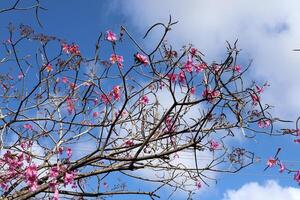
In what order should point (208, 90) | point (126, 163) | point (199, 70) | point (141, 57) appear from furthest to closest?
1. point (199, 70)
2. point (126, 163)
3. point (208, 90)
4. point (141, 57)

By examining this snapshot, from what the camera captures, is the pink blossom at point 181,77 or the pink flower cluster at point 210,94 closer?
the pink flower cluster at point 210,94

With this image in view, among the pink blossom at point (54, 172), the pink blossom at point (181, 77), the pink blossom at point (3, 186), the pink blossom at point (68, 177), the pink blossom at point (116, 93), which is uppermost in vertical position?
the pink blossom at point (116, 93)

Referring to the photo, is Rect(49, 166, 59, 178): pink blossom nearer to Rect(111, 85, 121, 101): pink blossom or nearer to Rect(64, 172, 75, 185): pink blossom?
Rect(64, 172, 75, 185): pink blossom

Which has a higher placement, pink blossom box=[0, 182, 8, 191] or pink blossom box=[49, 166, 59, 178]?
pink blossom box=[0, 182, 8, 191]

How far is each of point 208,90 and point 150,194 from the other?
160 centimetres

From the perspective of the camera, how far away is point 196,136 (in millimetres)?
4551

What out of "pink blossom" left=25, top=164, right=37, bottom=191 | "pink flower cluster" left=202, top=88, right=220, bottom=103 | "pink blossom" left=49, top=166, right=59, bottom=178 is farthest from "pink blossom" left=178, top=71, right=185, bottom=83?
"pink blossom" left=25, top=164, right=37, bottom=191

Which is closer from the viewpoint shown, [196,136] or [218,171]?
[196,136]

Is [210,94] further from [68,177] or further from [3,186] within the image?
[3,186]

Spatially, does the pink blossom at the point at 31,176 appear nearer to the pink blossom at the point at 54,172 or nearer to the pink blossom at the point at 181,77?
the pink blossom at the point at 54,172

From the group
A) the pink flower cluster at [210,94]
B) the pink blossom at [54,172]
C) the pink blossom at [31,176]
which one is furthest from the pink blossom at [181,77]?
the pink blossom at [31,176]

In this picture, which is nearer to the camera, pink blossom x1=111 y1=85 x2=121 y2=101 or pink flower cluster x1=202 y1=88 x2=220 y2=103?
pink flower cluster x1=202 y1=88 x2=220 y2=103

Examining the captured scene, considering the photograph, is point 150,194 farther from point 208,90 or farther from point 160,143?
point 208,90

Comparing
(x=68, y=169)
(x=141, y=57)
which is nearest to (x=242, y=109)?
(x=141, y=57)
